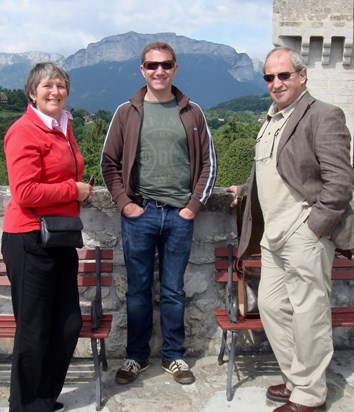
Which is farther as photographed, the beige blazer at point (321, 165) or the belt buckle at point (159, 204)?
the belt buckle at point (159, 204)

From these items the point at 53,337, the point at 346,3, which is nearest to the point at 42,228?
the point at 53,337

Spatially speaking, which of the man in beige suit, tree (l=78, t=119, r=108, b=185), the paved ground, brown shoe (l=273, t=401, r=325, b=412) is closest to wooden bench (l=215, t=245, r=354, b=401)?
the paved ground

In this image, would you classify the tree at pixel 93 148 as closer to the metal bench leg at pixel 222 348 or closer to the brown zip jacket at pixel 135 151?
the metal bench leg at pixel 222 348

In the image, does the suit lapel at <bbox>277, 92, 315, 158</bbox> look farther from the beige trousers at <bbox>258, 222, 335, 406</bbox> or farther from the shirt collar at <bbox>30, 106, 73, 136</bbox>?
the shirt collar at <bbox>30, 106, 73, 136</bbox>

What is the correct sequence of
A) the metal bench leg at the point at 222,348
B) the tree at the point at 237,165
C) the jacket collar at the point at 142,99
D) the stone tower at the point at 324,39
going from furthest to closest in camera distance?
the stone tower at the point at 324,39
the tree at the point at 237,165
the metal bench leg at the point at 222,348
the jacket collar at the point at 142,99

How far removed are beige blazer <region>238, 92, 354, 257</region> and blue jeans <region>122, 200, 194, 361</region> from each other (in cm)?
76

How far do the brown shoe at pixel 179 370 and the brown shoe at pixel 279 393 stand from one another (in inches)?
18.8

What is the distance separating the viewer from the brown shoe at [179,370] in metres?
3.25

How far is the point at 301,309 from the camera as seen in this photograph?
2.78 metres

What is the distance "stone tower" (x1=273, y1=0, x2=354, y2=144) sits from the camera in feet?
57.1

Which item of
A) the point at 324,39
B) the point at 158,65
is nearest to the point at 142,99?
the point at 158,65

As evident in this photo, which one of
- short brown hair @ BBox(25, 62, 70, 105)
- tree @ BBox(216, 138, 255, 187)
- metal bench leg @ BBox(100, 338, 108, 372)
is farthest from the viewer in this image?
tree @ BBox(216, 138, 255, 187)

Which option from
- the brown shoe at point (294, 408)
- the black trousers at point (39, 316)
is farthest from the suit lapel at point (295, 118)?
the brown shoe at point (294, 408)

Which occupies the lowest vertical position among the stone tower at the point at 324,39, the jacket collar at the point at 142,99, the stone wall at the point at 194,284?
the stone wall at the point at 194,284
